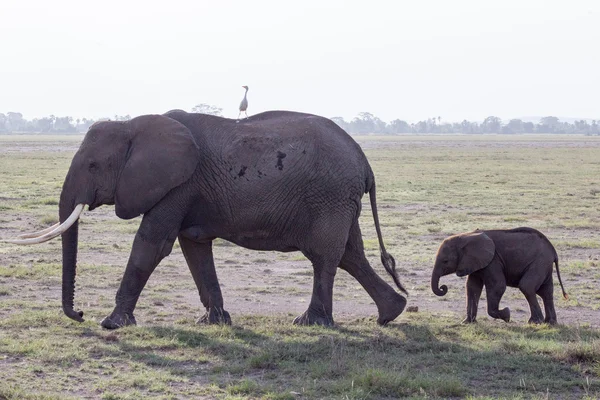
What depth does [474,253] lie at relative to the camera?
31.7 ft

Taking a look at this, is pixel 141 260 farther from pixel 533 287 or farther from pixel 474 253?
pixel 533 287

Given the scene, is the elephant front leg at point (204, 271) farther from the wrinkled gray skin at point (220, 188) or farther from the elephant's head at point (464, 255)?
the elephant's head at point (464, 255)

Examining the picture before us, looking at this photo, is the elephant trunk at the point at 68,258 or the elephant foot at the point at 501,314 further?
the elephant foot at the point at 501,314

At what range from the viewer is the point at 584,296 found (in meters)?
11.3

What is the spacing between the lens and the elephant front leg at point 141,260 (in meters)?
9.12

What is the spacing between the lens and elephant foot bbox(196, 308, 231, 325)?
942 cm

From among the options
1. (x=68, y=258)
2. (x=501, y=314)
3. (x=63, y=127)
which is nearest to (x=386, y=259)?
(x=501, y=314)

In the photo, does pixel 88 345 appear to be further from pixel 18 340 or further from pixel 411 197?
pixel 411 197

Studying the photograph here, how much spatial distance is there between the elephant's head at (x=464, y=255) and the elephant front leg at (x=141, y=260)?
8.99ft

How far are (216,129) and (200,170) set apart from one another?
471mm

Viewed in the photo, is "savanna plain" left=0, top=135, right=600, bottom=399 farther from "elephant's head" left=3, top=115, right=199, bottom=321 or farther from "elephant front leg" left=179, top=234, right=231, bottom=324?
"elephant's head" left=3, top=115, right=199, bottom=321

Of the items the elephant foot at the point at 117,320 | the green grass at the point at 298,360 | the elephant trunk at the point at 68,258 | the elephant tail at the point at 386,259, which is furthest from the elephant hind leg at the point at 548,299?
the elephant trunk at the point at 68,258

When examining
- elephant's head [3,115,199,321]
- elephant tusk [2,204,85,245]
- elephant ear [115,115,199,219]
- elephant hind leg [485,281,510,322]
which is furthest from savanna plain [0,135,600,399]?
elephant ear [115,115,199,219]

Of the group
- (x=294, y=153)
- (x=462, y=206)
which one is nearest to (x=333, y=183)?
(x=294, y=153)
